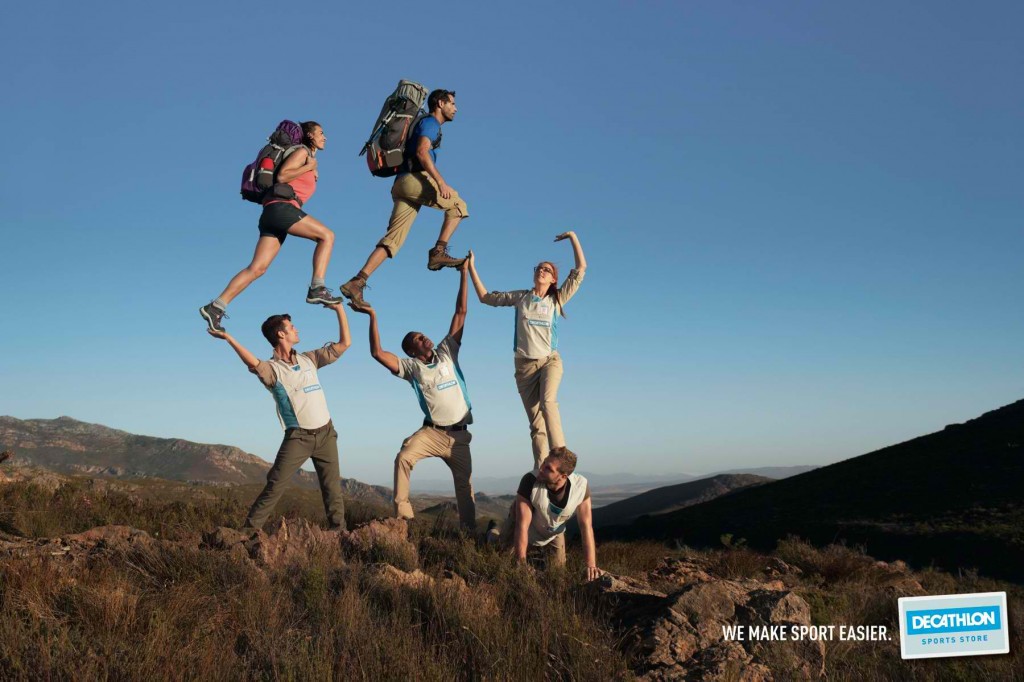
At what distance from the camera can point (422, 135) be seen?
25.3 feet

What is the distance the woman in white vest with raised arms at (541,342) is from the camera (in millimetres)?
9234

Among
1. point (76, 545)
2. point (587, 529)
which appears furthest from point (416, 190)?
point (76, 545)

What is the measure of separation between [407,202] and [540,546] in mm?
3986

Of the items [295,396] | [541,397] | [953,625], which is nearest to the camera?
[953,625]

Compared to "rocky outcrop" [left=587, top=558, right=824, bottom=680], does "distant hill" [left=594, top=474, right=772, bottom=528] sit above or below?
below

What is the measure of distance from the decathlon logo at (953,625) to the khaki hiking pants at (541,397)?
4305 millimetres

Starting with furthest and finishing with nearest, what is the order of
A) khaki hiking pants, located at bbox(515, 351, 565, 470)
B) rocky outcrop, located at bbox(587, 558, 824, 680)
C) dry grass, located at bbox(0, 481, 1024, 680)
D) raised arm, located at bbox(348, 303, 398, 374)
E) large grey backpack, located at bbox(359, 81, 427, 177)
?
khaki hiking pants, located at bbox(515, 351, 565, 470)
raised arm, located at bbox(348, 303, 398, 374)
large grey backpack, located at bbox(359, 81, 427, 177)
rocky outcrop, located at bbox(587, 558, 824, 680)
dry grass, located at bbox(0, 481, 1024, 680)

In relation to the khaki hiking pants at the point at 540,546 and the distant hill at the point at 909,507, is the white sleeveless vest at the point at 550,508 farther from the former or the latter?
the distant hill at the point at 909,507

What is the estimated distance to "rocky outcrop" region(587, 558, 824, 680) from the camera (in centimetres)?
525

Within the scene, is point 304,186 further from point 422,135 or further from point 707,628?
point 707,628

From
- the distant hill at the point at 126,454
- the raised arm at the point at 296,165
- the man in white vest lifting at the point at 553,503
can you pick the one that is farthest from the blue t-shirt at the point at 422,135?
the distant hill at the point at 126,454

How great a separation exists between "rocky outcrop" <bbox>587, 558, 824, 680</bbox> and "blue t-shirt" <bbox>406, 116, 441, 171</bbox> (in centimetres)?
460

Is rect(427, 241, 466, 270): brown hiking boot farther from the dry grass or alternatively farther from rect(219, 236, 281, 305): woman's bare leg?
the dry grass

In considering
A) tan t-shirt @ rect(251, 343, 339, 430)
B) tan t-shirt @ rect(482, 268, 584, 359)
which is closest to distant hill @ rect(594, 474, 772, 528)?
tan t-shirt @ rect(482, 268, 584, 359)
